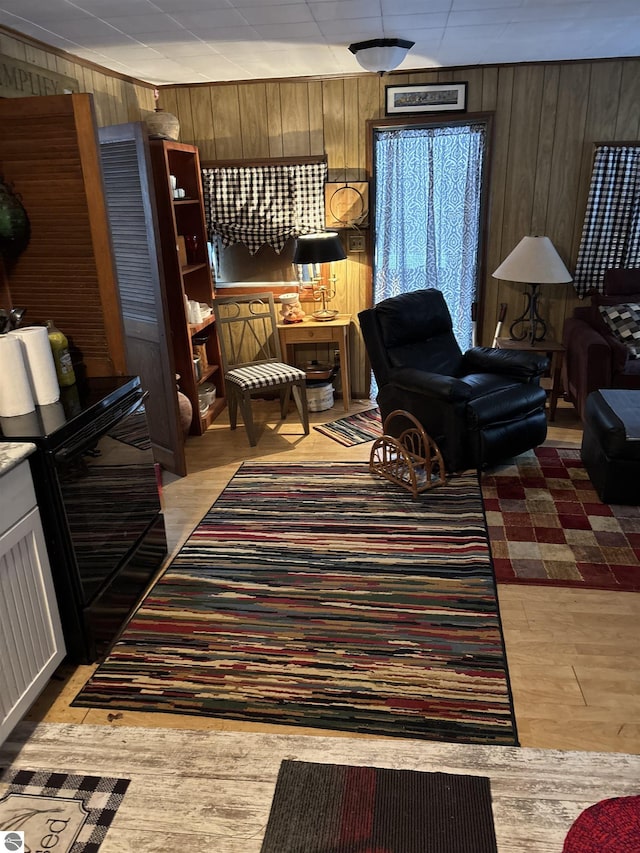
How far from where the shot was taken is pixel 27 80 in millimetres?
3066

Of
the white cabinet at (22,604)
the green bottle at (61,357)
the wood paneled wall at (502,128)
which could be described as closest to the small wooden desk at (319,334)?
the wood paneled wall at (502,128)

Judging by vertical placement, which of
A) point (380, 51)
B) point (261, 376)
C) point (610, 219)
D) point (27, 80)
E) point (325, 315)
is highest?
point (380, 51)

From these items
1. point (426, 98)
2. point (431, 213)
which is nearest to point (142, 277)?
point (431, 213)

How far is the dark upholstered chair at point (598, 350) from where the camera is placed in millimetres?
3967

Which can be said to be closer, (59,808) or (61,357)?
(59,808)

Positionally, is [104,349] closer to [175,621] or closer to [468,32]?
[175,621]

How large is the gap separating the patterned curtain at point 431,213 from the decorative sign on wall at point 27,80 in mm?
2208

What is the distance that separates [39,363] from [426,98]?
341 centimetres

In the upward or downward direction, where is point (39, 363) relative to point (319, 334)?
upward

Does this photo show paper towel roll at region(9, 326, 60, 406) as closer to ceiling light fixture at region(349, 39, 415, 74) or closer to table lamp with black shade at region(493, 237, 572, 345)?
ceiling light fixture at region(349, 39, 415, 74)

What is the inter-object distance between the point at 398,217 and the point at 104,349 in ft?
9.26

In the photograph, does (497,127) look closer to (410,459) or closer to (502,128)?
(502,128)

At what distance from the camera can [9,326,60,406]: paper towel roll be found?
232 cm

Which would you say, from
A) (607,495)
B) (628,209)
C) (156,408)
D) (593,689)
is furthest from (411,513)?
(628,209)
